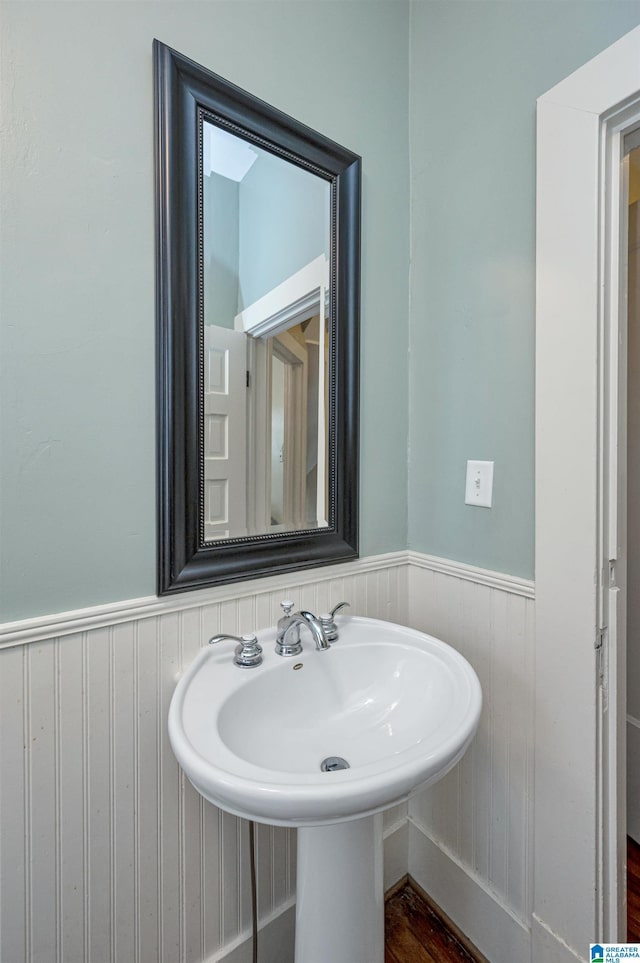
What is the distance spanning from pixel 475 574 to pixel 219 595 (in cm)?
63

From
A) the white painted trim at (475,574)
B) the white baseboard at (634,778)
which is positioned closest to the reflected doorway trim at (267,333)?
the white painted trim at (475,574)

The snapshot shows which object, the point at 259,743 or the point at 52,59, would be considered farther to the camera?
the point at 259,743

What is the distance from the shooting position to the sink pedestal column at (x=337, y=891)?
82cm

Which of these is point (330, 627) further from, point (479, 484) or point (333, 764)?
point (479, 484)

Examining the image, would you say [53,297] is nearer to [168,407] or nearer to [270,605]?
[168,407]

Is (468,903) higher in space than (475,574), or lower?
lower

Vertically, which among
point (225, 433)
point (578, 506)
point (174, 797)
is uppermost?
point (225, 433)

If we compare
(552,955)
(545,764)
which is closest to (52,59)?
(545,764)

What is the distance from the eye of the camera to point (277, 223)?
3.40ft

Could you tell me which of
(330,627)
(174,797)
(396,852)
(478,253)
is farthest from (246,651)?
(478,253)

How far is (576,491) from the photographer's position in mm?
930

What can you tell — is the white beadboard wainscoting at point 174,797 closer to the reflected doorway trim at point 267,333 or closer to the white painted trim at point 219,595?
the white painted trim at point 219,595

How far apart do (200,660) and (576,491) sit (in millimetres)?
837

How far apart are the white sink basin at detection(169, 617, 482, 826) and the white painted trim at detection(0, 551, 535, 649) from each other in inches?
4.4
